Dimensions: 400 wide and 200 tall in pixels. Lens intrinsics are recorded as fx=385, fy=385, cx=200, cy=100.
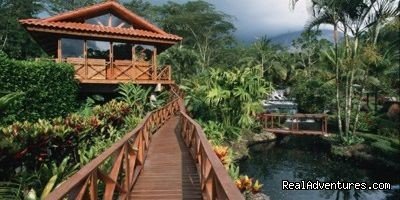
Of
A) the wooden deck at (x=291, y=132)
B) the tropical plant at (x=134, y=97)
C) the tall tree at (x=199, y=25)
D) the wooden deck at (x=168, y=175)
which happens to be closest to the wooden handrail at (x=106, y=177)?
the wooden deck at (x=168, y=175)

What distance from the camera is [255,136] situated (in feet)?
82.6

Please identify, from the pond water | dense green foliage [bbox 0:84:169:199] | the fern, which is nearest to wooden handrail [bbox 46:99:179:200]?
dense green foliage [bbox 0:84:169:199]

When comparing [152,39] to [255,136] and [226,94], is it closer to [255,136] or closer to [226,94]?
[226,94]

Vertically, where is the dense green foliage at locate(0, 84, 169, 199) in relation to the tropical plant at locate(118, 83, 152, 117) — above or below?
below

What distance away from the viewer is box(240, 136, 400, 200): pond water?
600 inches

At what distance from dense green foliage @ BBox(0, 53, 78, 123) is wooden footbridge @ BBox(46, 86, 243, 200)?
13.5ft

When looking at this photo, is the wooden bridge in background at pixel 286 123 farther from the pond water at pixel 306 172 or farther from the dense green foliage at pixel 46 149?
the dense green foliage at pixel 46 149

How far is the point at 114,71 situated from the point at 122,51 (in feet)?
7.45

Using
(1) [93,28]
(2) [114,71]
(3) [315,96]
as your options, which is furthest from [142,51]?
(3) [315,96]

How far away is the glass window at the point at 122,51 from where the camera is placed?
2098 centimetres

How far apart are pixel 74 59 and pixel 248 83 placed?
26.8 ft

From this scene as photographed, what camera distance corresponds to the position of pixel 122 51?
21094 mm

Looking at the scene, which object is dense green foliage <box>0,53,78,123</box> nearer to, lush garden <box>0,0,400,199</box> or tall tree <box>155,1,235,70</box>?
lush garden <box>0,0,400,199</box>

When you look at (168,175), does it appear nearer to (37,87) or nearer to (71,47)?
(37,87)
